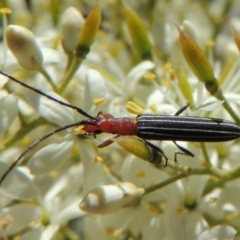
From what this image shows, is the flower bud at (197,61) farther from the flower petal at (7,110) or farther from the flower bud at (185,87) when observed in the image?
the flower petal at (7,110)

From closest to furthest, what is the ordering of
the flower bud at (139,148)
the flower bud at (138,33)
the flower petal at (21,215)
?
1. the flower bud at (139,148)
2. the flower petal at (21,215)
3. the flower bud at (138,33)

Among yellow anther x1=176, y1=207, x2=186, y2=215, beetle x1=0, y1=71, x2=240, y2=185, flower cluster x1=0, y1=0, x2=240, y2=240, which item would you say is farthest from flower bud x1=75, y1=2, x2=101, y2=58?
yellow anther x1=176, y1=207, x2=186, y2=215

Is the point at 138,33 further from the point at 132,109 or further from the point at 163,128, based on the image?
the point at 163,128

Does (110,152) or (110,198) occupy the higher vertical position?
(110,152)

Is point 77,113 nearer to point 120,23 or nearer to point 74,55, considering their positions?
point 74,55

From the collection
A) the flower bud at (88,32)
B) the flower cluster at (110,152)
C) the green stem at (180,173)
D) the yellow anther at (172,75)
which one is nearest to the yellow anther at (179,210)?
the flower cluster at (110,152)

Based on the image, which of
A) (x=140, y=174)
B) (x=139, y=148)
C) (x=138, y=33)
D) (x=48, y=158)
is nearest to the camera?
(x=139, y=148)

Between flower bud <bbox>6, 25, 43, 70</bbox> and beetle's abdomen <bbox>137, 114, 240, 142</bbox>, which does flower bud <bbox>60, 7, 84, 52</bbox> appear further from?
beetle's abdomen <bbox>137, 114, 240, 142</bbox>

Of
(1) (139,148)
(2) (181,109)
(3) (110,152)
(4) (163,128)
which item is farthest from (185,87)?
(3) (110,152)
